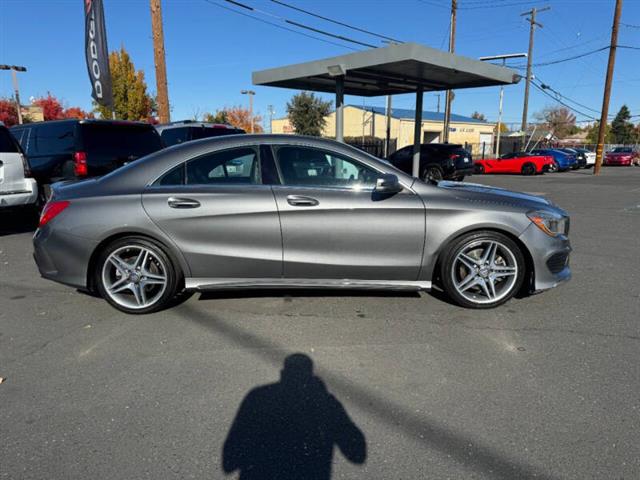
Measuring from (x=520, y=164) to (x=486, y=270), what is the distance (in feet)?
80.5

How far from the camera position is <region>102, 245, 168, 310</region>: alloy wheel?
12.9 ft

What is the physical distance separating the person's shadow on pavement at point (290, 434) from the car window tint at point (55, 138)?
658cm

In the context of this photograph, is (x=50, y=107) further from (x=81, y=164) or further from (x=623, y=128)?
(x=623, y=128)

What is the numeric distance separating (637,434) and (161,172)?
385 cm

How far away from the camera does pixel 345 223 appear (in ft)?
12.5

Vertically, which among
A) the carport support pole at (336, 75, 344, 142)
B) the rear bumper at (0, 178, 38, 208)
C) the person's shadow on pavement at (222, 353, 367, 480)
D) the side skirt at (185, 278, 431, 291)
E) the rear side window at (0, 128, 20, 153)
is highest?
the carport support pole at (336, 75, 344, 142)

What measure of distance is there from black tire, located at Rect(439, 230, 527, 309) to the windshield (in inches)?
232

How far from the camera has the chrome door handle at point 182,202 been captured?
382 centimetres

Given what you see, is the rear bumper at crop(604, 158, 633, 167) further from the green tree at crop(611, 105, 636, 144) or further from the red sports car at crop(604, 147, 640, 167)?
the green tree at crop(611, 105, 636, 144)

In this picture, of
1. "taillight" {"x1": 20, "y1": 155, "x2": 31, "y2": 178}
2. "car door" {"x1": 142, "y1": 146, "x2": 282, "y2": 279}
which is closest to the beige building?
"taillight" {"x1": 20, "y1": 155, "x2": 31, "y2": 178}

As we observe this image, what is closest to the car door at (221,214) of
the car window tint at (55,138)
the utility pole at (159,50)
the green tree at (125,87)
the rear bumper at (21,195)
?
the rear bumper at (21,195)

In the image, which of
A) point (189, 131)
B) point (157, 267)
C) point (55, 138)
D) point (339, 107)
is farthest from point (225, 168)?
point (339, 107)

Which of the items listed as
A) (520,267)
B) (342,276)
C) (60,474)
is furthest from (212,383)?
(520,267)

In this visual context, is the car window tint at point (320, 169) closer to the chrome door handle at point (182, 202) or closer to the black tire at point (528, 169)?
the chrome door handle at point (182, 202)
